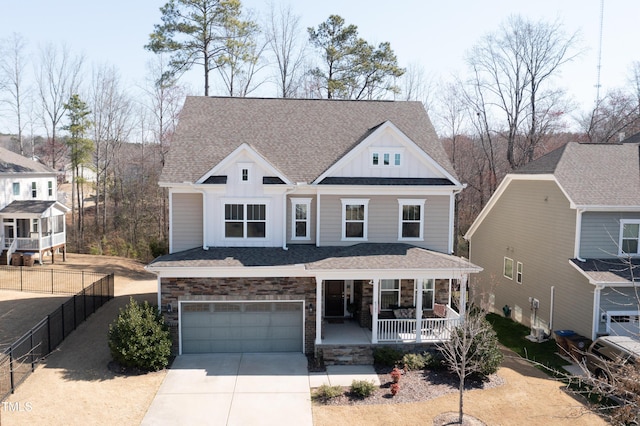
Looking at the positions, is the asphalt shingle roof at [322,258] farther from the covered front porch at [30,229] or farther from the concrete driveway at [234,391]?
the covered front porch at [30,229]

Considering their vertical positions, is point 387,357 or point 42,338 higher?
point 42,338

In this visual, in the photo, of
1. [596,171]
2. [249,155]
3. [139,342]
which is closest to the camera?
[139,342]

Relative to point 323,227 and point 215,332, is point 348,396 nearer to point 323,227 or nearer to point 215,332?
point 215,332

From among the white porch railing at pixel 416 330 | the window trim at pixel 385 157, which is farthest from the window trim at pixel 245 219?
the white porch railing at pixel 416 330

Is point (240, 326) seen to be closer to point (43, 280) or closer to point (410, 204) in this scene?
point (410, 204)

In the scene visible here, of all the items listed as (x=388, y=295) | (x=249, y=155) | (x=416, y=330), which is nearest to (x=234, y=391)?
(x=416, y=330)

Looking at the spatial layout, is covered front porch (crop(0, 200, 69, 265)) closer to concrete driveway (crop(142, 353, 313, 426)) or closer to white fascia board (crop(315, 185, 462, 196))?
concrete driveway (crop(142, 353, 313, 426))

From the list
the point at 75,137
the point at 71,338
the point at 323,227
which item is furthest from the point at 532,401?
the point at 75,137
